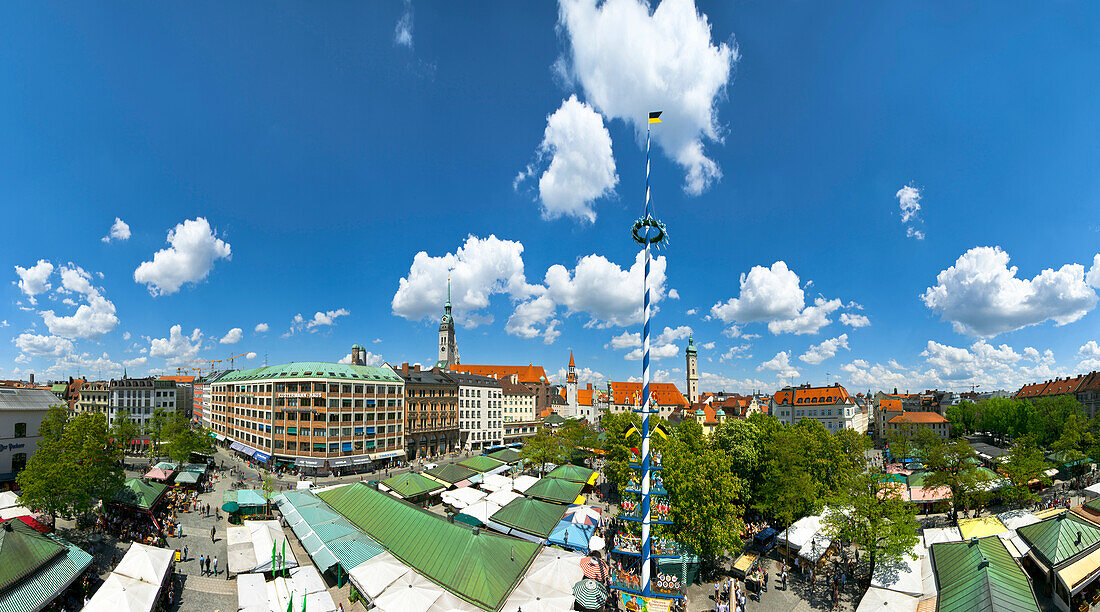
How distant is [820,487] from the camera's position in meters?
33.2

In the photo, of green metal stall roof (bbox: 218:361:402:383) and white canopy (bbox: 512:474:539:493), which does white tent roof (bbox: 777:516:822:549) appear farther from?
green metal stall roof (bbox: 218:361:402:383)

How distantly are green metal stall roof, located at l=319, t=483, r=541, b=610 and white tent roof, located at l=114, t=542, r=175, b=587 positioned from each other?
32.1 feet

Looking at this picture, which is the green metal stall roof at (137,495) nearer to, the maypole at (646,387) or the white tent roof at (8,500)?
the white tent roof at (8,500)

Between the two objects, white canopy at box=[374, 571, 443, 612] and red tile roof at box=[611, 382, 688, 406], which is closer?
white canopy at box=[374, 571, 443, 612]

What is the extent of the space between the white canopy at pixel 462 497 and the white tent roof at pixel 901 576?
1071 inches

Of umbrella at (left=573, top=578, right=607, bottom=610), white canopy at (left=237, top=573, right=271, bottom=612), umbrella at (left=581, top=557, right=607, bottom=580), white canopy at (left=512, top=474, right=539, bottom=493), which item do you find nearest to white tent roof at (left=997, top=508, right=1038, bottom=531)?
umbrella at (left=581, top=557, right=607, bottom=580)

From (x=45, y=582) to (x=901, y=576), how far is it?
4023 centimetres

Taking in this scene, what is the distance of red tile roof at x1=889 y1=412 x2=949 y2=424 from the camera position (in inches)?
3492

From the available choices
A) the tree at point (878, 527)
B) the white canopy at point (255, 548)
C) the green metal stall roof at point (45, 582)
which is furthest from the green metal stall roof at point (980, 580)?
the green metal stall roof at point (45, 582)

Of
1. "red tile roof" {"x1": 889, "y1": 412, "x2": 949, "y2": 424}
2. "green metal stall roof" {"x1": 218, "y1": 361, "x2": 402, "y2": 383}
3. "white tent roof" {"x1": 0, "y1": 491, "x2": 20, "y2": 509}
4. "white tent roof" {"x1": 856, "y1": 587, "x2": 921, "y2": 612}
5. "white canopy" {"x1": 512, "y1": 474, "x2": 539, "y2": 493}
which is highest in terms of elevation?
"green metal stall roof" {"x1": 218, "y1": 361, "x2": 402, "y2": 383}

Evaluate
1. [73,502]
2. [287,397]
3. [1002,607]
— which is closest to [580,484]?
[1002,607]

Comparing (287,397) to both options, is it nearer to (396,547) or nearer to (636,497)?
(396,547)

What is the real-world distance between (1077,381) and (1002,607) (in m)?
117

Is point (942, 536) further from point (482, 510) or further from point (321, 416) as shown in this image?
point (321, 416)
